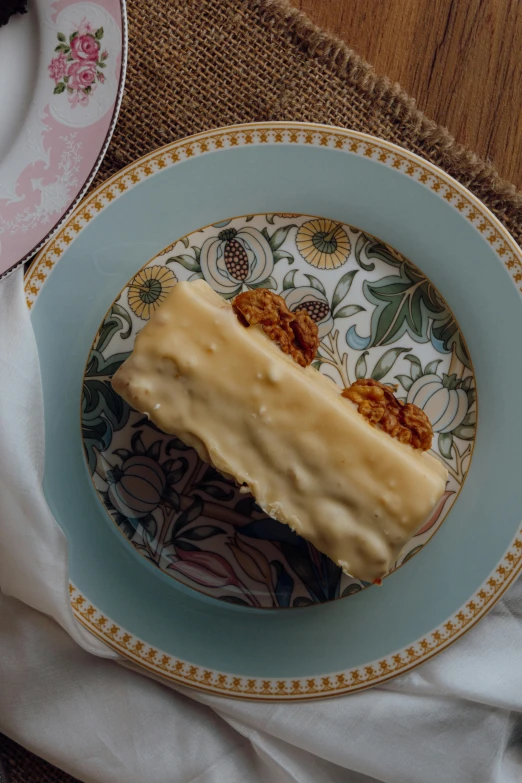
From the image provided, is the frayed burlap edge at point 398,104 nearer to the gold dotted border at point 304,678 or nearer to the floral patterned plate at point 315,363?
the floral patterned plate at point 315,363

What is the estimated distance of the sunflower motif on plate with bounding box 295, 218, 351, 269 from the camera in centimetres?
229

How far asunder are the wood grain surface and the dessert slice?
44.5 inches

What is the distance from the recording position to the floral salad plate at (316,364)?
7.13ft

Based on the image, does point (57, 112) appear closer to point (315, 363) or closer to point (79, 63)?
point (79, 63)

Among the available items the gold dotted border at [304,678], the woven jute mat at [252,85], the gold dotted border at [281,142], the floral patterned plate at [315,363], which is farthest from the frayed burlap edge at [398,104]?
the gold dotted border at [304,678]

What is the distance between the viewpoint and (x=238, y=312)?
199 cm

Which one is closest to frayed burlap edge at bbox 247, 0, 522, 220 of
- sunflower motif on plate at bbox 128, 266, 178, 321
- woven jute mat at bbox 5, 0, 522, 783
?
woven jute mat at bbox 5, 0, 522, 783

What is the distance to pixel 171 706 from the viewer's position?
226 centimetres

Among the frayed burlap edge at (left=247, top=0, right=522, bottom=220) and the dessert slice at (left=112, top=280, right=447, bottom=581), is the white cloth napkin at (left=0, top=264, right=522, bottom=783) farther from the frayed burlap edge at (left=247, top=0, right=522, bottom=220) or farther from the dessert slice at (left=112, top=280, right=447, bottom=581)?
the frayed burlap edge at (left=247, top=0, right=522, bottom=220)

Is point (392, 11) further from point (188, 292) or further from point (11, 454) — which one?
point (11, 454)

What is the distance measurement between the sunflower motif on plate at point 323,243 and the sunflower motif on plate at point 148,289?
0.45 meters

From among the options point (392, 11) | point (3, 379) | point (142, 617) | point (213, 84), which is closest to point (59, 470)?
point (3, 379)

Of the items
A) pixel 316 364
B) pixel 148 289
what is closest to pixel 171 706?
pixel 316 364

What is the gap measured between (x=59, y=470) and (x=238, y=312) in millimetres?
810
